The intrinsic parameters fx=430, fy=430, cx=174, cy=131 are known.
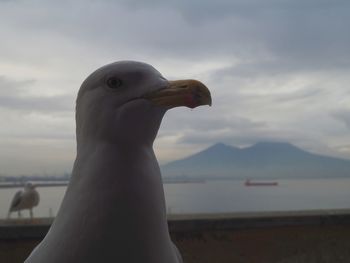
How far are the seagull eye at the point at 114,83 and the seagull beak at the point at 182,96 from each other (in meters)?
0.08

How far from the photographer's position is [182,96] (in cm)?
111

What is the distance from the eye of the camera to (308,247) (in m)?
3.64

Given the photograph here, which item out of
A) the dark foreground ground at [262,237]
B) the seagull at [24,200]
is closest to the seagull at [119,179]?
the dark foreground ground at [262,237]

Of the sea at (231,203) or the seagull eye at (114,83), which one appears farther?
the sea at (231,203)

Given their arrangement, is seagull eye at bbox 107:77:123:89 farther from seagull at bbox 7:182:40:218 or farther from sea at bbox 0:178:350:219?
seagull at bbox 7:182:40:218

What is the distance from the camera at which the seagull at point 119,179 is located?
3.54 feet

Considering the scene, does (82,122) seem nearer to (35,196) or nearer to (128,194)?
(128,194)

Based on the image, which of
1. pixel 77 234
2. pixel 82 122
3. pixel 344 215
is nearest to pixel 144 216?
pixel 77 234

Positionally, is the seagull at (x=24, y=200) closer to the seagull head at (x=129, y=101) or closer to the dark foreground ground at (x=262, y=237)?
the dark foreground ground at (x=262, y=237)

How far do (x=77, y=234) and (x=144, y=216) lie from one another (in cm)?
17

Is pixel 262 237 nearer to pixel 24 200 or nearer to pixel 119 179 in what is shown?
pixel 119 179

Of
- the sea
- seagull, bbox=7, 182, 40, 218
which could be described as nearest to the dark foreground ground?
the sea

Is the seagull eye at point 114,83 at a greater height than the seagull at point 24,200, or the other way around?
the seagull eye at point 114,83

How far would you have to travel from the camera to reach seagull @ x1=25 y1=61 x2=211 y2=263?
1.08 meters
